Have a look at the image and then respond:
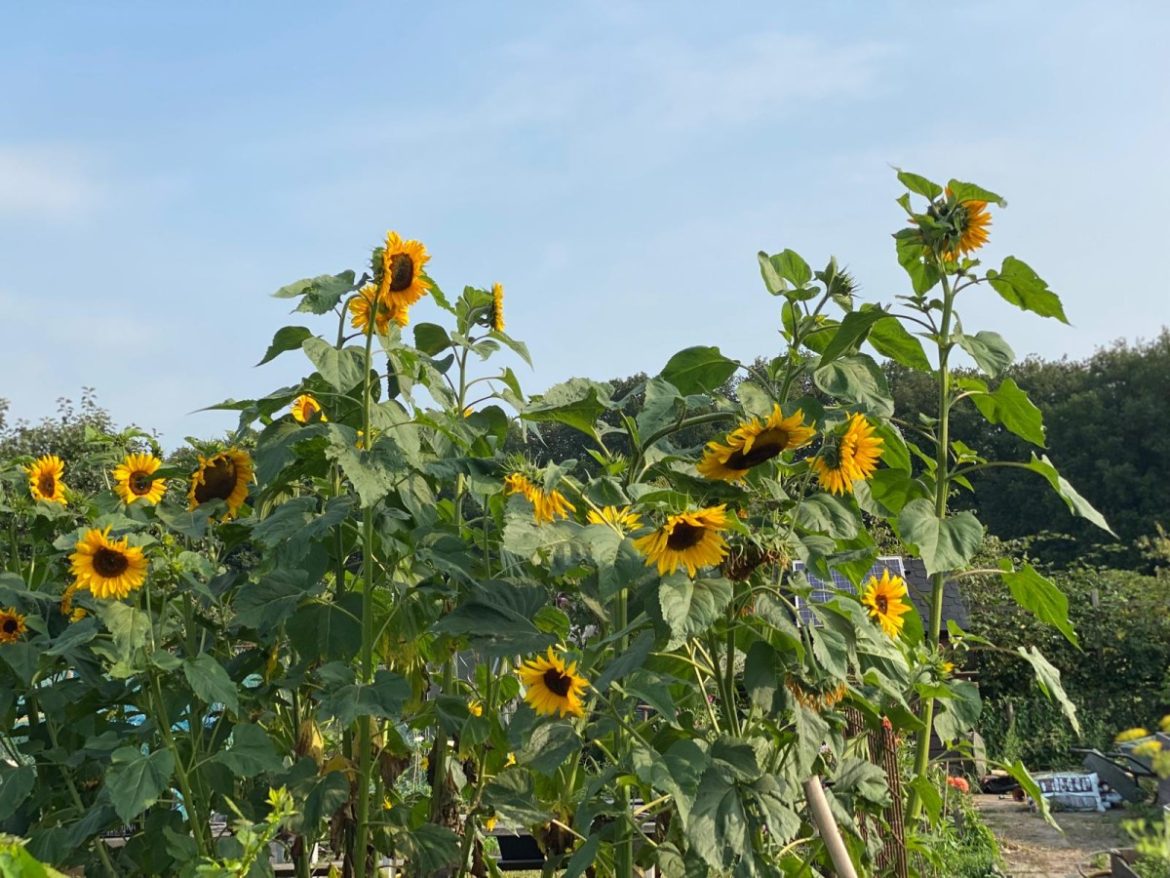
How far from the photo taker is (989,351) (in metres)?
2.36

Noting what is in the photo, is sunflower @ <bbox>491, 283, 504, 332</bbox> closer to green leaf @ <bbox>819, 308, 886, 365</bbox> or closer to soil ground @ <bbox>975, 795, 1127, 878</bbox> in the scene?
green leaf @ <bbox>819, 308, 886, 365</bbox>

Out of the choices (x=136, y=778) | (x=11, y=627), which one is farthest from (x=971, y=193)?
(x=11, y=627)

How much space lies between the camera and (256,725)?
249cm

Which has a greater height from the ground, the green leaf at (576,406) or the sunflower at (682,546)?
the green leaf at (576,406)

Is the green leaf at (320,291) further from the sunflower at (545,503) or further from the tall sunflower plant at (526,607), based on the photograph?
the sunflower at (545,503)

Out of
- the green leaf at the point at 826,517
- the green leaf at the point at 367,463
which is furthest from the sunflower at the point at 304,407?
the green leaf at the point at 826,517

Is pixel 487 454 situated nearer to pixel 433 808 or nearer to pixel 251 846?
pixel 433 808

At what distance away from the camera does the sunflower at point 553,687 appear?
2039 mm

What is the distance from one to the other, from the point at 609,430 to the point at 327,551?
0.68m

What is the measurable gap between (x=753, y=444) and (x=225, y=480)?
1.31 meters

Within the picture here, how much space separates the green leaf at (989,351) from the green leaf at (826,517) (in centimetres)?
44

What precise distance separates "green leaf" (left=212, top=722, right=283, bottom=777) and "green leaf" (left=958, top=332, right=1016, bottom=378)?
62.6 inches

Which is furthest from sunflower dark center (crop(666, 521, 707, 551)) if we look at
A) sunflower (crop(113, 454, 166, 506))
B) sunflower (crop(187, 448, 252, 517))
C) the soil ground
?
the soil ground

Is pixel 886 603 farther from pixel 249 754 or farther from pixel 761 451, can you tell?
pixel 249 754
